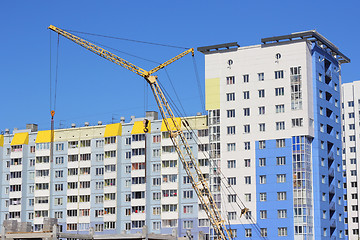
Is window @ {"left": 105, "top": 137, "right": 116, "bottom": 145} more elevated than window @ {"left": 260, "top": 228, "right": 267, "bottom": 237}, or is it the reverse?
window @ {"left": 105, "top": 137, "right": 116, "bottom": 145}

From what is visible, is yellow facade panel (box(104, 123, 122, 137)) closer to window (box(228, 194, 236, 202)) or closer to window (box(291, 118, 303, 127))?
window (box(228, 194, 236, 202))

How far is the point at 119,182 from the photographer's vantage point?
187500mm

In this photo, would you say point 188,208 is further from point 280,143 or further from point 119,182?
point 280,143

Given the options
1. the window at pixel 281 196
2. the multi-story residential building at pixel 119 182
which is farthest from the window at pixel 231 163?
the window at pixel 281 196

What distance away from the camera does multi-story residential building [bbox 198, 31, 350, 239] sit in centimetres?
15925

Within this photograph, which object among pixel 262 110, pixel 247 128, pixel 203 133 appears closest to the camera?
pixel 262 110

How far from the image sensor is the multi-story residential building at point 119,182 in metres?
178

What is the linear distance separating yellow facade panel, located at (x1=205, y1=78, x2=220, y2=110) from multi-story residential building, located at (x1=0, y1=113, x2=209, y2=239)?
23.3ft

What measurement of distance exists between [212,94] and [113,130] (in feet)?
108

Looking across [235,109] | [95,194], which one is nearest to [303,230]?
[235,109]

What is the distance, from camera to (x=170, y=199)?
17912 cm

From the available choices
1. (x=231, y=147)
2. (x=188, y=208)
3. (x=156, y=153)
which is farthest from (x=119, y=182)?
(x=231, y=147)

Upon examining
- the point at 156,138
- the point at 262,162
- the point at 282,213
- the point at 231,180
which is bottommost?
the point at 282,213

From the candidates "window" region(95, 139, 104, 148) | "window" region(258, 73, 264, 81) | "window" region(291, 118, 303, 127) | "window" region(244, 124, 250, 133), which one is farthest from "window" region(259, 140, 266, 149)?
"window" region(95, 139, 104, 148)
